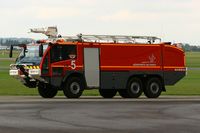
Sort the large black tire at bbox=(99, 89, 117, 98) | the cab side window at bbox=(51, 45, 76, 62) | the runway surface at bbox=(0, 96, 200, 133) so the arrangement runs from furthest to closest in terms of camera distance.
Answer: the large black tire at bbox=(99, 89, 117, 98) < the cab side window at bbox=(51, 45, 76, 62) < the runway surface at bbox=(0, 96, 200, 133)

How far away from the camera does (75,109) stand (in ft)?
70.1

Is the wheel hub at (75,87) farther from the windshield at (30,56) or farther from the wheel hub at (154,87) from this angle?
the wheel hub at (154,87)

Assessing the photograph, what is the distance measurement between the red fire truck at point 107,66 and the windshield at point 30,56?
0.87 ft

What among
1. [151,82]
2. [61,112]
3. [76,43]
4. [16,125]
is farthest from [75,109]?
[151,82]

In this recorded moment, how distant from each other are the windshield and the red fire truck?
0.87 feet

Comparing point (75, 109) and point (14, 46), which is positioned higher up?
point (14, 46)

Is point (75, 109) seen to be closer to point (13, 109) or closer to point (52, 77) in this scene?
point (13, 109)

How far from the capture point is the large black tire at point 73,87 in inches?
1128

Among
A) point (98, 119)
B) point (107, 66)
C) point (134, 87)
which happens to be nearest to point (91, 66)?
point (107, 66)

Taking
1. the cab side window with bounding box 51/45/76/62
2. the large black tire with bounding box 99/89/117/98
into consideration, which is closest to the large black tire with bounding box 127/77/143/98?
the large black tire with bounding box 99/89/117/98

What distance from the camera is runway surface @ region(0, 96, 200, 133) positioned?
1476cm

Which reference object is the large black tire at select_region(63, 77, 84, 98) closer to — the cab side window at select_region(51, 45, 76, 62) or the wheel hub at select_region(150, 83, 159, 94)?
the cab side window at select_region(51, 45, 76, 62)

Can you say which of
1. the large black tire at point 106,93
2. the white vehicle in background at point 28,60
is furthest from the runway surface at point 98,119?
the large black tire at point 106,93

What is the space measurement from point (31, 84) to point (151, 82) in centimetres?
547
